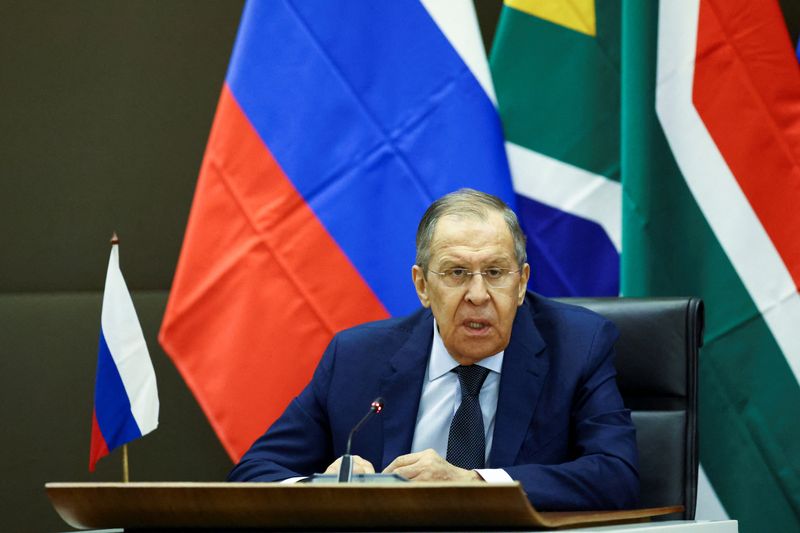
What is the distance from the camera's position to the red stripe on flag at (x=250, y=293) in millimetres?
2658

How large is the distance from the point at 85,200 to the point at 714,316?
6.45ft

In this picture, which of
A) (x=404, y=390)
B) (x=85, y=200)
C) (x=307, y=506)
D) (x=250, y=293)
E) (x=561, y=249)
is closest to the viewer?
(x=307, y=506)

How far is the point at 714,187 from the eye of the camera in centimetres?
257

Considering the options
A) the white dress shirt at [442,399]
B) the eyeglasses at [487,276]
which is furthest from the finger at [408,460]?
the eyeglasses at [487,276]

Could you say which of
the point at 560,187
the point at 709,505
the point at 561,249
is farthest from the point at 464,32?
the point at 709,505

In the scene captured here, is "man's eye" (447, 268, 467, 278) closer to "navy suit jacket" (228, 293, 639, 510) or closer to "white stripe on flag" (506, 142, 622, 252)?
"navy suit jacket" (228, 293, 639, 510)

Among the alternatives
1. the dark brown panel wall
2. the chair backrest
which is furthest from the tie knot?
the dark brown panel wall

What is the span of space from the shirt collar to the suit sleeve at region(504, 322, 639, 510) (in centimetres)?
18

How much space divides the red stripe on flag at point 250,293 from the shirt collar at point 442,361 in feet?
1.47

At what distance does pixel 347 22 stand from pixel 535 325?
1.01 m

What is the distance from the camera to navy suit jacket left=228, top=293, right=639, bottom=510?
2049 mm

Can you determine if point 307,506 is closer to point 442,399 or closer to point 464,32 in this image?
point 442,399

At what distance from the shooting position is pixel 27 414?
10.7 ft

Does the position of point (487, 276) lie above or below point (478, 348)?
above
